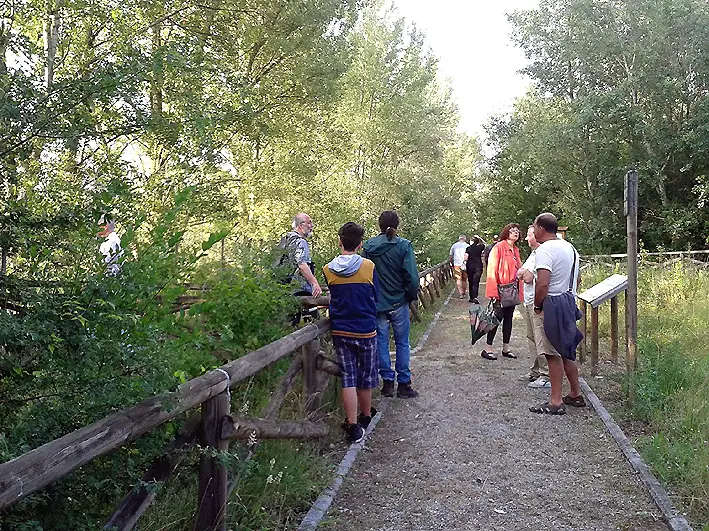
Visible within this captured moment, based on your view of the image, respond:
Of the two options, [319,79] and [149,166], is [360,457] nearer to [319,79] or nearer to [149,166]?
[149,166]

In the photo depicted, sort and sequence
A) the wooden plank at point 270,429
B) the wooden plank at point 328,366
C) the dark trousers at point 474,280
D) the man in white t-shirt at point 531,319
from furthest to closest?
1. the dark trousers at point 474,280
2. the man in white t-shirt at point 531,319
3. the wooden plank at point 328,366
4. the wooden plank at point 270,429

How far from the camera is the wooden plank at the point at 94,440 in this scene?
1905 mm

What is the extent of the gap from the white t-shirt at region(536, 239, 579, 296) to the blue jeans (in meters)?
1.45

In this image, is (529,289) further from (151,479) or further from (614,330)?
(151,479)

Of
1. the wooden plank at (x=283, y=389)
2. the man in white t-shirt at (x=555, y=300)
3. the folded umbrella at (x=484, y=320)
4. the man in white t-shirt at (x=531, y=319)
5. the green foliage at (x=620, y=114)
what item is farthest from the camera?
the green foliage at (x=620, y=114)

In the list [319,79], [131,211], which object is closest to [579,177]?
[319,79]

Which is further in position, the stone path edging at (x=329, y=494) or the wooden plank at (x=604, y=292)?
the wooden plank at (x=604, y=292)

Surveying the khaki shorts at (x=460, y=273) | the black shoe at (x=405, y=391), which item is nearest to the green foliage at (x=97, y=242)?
the black shoe at (x=405, y=391)

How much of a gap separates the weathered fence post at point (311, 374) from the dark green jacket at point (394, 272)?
154cm

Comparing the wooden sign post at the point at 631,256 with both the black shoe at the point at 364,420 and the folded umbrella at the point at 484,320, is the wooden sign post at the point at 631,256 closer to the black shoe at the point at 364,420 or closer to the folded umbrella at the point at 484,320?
the folded umbrella at the point at 484,320

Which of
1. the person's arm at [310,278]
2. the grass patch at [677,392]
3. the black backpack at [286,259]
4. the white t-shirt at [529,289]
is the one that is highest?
the black backpack at [286,259]

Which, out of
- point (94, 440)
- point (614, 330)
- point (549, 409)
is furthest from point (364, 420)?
point (614, 330)

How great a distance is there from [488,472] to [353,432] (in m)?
1.13

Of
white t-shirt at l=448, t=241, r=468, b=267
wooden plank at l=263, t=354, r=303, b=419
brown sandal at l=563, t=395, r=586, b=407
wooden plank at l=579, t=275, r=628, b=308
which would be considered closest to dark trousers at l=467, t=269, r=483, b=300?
white t-shirt at l=448, t=241, r=468, b=267
